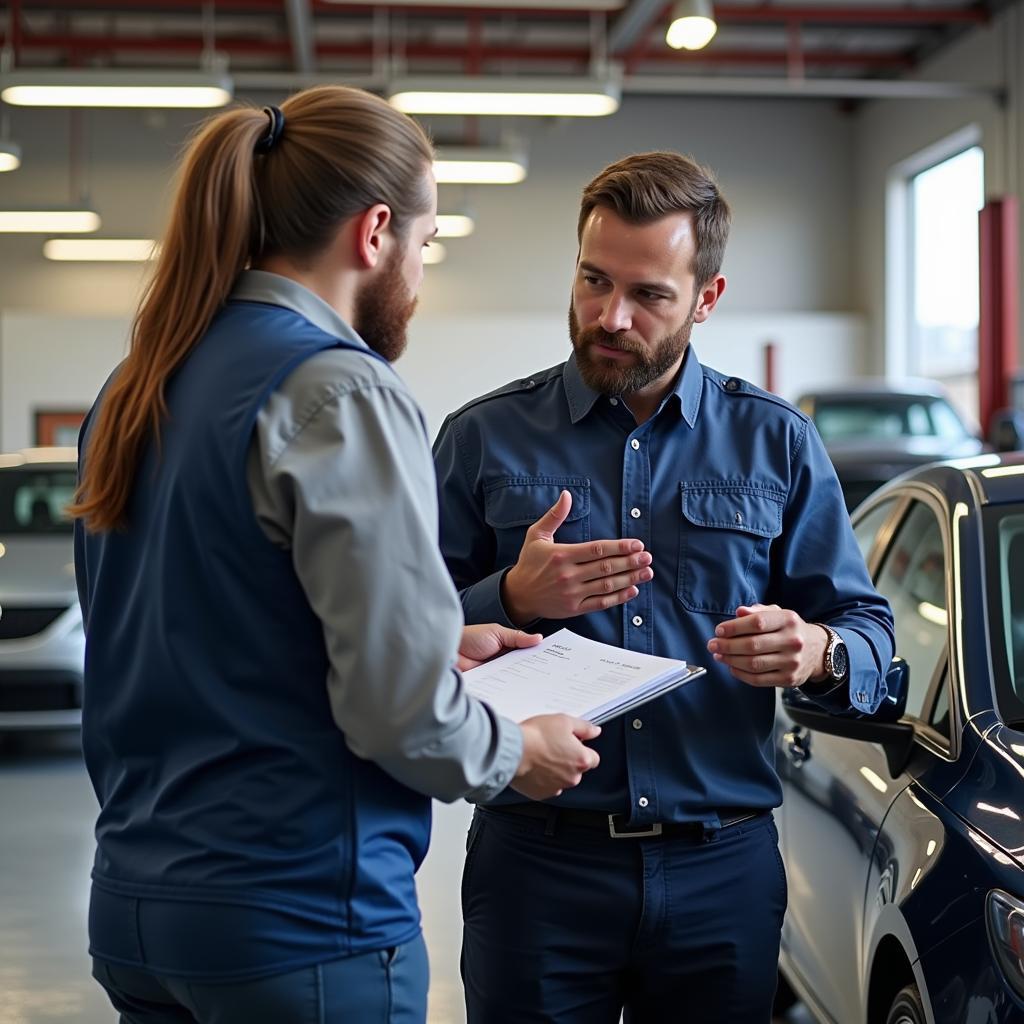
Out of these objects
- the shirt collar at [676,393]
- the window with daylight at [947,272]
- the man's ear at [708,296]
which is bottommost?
the shirt collar at [676,393]

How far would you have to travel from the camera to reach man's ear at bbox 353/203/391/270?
1455 millimetres

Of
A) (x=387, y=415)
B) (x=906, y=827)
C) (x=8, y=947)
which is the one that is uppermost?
(x=387, y=415)

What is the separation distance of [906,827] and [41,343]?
1436 cm

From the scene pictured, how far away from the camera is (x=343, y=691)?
132cm

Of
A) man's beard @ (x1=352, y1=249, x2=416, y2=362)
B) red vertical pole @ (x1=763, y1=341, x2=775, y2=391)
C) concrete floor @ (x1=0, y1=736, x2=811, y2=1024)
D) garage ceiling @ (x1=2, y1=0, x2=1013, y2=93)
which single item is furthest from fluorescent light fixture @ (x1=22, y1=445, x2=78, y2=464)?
red vertical pole @ (x1=763, y1=341, x2=775, y2=391)

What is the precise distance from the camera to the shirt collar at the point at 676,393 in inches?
78.7

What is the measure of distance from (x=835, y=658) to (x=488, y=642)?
46 cm

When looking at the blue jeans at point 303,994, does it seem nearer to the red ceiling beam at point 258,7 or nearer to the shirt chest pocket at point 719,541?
the shirt chest pocket at point 719,541

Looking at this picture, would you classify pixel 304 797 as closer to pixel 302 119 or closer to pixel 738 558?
pixel 302 119

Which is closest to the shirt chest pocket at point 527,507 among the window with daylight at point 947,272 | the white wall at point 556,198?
the window with daylight at point 947,272

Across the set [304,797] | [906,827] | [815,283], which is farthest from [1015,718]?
[815,283]

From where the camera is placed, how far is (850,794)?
256 centimetres

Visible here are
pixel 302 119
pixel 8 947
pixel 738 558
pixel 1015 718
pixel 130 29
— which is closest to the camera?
pixel 302 119

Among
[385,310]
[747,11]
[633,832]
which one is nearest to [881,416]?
[747,11]
